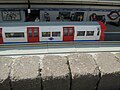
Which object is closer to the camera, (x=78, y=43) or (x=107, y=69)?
(x=107, y=69)

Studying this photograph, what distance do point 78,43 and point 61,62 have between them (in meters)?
12.0

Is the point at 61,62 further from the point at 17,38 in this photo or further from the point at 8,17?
the point at 8,17

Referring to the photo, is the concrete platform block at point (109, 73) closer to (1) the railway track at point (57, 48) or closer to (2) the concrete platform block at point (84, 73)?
(2) the concrete platform block at point (84, 73)

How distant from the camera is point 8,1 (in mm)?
27172

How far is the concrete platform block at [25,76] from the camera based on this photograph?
9633 millimetres

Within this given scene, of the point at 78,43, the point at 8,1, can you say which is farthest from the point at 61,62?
the point at 8,1

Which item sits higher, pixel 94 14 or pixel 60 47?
pixel 94 14

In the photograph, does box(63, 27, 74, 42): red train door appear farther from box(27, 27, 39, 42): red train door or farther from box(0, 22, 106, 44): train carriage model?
box(27, 27, 39, 42): red train door

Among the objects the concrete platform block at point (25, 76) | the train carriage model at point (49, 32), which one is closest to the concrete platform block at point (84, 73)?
the concrete platform block at point (25, 76)

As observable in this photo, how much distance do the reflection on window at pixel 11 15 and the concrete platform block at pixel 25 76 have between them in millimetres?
19378

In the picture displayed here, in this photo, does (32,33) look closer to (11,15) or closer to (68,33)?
(68,33)

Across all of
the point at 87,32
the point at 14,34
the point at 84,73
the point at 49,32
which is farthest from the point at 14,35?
the point at 84,73

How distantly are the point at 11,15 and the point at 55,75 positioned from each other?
21128mm

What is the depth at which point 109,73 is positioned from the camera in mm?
10180
